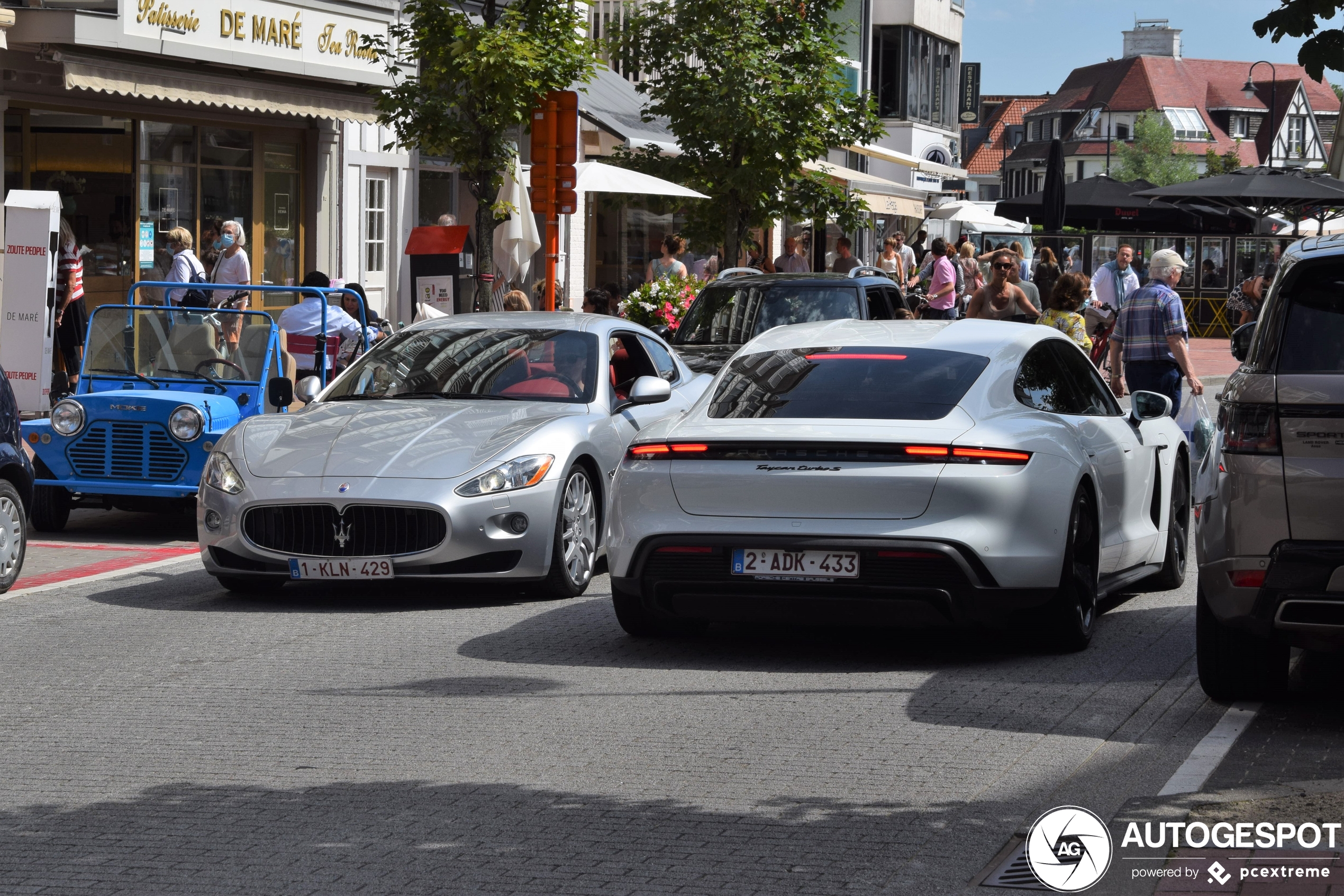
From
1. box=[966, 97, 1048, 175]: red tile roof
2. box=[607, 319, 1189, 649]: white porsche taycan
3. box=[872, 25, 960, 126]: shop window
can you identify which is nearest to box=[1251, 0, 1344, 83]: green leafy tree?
box=[607, 319, 1189, 649]: white porsche taycan

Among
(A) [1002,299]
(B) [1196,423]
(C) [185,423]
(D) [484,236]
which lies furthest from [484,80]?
(B) [1196,423]

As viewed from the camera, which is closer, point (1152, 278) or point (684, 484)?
point (684, 484)

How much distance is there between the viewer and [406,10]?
63.3 ft

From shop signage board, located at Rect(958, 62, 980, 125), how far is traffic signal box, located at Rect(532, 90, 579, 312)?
4970 centimetres

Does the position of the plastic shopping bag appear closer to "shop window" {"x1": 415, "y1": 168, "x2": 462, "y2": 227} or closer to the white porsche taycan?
the white porsche taycan

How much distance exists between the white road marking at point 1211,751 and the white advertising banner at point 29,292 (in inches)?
491

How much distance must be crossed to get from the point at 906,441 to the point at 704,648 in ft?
4.65

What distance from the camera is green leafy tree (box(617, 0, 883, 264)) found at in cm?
2345

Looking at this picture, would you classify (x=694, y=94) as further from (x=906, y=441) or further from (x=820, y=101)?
(x=906, y=441)

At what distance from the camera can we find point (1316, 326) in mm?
6719

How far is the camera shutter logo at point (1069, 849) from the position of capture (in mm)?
4996

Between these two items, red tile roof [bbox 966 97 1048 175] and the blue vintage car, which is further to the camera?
red tile roof [bbox 966 97 1048 175]

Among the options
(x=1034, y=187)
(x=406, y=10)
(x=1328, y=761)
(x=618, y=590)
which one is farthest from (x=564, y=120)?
(x=1034, y=187)

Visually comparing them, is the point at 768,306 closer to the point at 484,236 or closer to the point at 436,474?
the point at 484,236
